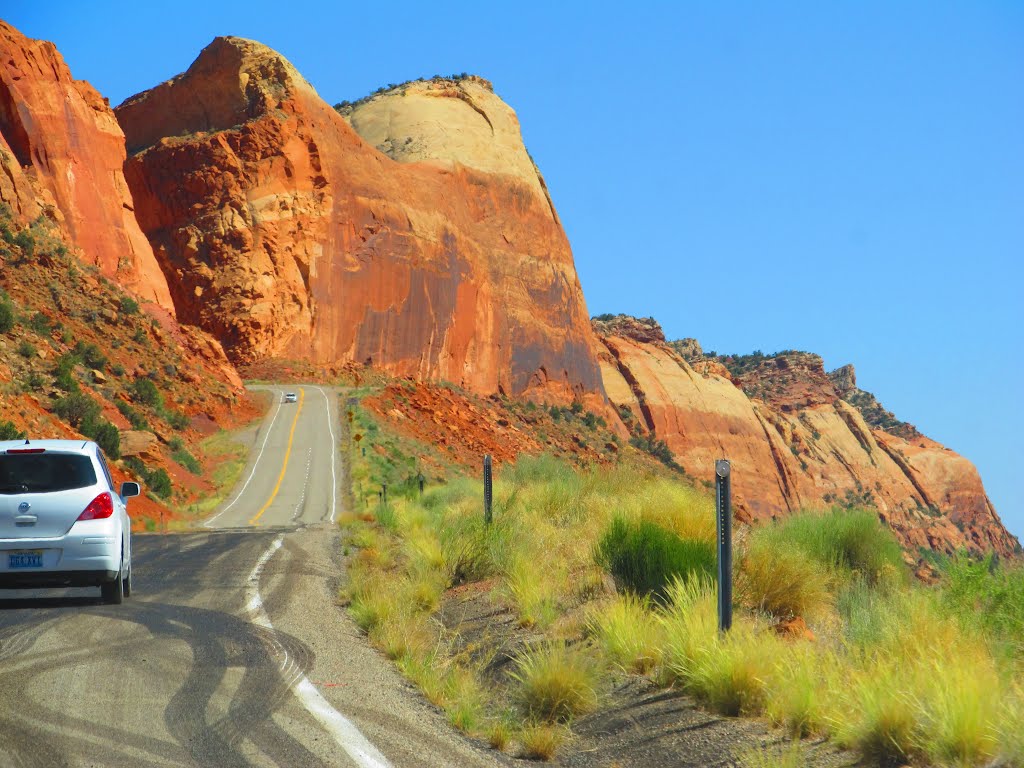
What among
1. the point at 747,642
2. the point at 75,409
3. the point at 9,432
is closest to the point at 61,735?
the point at 747,642

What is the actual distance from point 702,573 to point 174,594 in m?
6.78

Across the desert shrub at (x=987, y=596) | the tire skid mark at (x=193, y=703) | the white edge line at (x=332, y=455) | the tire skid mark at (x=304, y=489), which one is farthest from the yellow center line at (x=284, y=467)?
the desert shrub at (x=987, y=596)

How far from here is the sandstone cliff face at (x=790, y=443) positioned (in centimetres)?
11619

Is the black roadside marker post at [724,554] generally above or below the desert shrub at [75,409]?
below

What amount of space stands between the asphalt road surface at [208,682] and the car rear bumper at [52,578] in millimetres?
307

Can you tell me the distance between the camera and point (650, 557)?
10711 millimetres

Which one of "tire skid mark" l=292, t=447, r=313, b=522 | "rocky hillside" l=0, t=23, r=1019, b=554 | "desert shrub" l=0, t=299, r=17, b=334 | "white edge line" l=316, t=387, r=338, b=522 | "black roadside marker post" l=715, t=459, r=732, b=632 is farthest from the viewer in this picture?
"rocky hillside" l=0, t=23, r=1019, b=554

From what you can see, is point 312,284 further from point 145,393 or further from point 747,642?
point 747,642

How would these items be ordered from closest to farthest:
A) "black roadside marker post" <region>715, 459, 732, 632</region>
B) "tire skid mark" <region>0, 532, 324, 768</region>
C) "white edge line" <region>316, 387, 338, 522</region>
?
"tire skid mark" <region>0, 532, 324, 768</region> < "black roadside marker post" <region>715, 459, 732, 632</region> < "white edge line" <region>316, 387, 338, 522</region>

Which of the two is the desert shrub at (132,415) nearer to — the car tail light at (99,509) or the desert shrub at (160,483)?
the desert shrub at (160,483)

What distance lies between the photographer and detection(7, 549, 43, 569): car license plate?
458 inches

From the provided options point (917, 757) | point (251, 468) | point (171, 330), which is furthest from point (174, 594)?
point (171, 330)

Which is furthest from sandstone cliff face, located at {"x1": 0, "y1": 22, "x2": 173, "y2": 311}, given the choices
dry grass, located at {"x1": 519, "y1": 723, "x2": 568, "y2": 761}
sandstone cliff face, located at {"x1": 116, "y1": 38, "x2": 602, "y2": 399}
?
dry grass, located at {"x1": 519, "y1": 723, "x2": 568, "y2": 761}

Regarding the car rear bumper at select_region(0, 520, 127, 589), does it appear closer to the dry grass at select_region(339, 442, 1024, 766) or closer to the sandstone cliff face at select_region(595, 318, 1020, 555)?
the dry grass at select_region(339, 442, 1024, 766)
